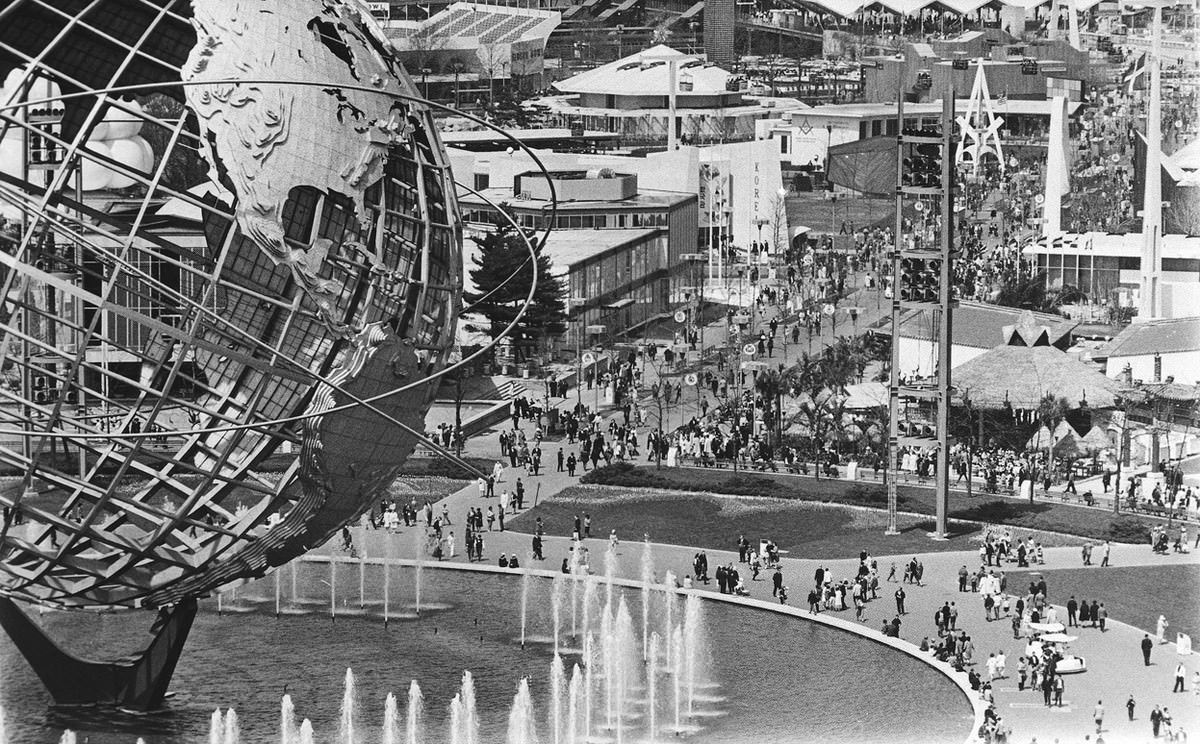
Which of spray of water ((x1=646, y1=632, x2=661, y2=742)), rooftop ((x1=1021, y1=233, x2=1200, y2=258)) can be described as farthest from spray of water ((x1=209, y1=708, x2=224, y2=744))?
rooftop ((x1=1021, y1=233, x2=1200, y2=258))

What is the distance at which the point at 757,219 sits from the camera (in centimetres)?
10450

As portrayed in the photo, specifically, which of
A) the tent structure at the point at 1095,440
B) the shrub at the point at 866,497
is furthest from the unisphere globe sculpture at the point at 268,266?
the tent structure at the point at 1095,440

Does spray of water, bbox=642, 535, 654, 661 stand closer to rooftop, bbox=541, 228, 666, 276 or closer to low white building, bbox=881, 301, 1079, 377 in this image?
low white building, bbox=881, 301, 1079, 377

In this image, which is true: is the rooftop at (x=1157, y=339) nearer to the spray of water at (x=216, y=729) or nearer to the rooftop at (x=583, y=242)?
the rooftop at (x=583, y=242)

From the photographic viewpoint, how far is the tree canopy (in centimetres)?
7800

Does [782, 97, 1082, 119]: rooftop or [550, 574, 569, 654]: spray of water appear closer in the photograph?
[550, 574, 569, 654]: spray of water

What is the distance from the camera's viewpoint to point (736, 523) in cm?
5997

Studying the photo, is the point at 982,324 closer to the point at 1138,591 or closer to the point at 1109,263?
the point at 1109,263

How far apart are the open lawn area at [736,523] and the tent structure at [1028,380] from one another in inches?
365

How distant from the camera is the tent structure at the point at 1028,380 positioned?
69.8 m

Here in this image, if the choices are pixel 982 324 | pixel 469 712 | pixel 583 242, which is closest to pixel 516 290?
pixel 583 242

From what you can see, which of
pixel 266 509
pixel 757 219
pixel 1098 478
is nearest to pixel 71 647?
pixel 266 509

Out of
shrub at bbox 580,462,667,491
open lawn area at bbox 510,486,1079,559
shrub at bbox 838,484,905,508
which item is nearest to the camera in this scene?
open lawn area at bbox 510,486,1079,559

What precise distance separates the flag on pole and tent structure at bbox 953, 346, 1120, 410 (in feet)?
248
